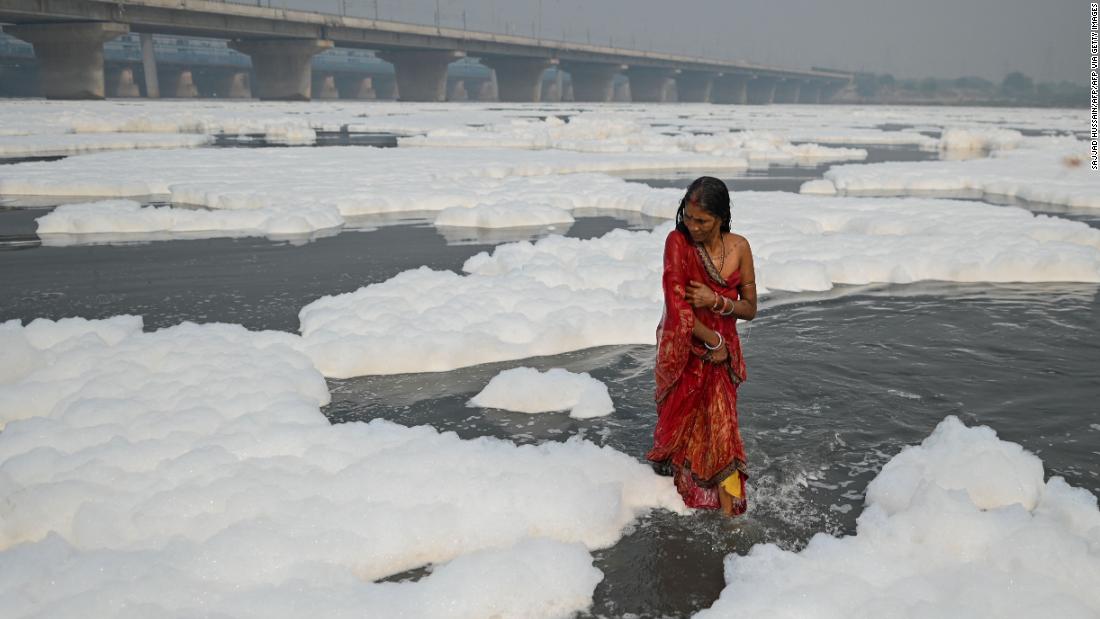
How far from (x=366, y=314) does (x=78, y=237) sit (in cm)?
609

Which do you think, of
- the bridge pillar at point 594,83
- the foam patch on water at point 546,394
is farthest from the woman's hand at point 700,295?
the bridge pillar at point 594,83

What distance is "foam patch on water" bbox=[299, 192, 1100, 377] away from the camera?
6.30 meters

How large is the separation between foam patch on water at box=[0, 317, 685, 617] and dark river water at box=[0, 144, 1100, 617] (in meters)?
0.29

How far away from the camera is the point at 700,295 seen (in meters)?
3.57

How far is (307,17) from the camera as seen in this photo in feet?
184

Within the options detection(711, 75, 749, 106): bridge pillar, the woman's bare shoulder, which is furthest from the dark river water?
detection(711, 75, 749, 106): bridge pillar

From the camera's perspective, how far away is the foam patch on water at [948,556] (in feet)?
10.1

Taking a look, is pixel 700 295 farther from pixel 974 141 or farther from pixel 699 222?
pixel 974 141

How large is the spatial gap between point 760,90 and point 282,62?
381ft

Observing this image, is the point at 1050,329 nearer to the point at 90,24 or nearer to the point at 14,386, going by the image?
the point at 14,386

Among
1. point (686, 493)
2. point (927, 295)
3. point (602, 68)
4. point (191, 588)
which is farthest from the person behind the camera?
point (602, 68)

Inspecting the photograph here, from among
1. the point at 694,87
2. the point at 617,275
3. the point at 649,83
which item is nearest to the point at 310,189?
the point at 617,275

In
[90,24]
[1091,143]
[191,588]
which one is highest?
[90,24]

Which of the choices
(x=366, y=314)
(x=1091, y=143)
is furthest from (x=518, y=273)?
(x=1091, y=143)
